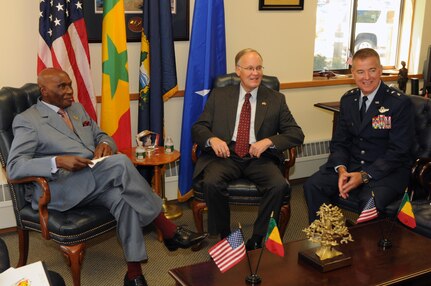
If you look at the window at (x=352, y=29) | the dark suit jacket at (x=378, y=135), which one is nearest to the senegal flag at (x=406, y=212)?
the dark suit jacket at (x=378, y=135)

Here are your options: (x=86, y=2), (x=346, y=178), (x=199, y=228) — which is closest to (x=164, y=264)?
(x=199, y=228)

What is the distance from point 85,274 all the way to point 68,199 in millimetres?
572

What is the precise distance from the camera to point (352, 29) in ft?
16.3

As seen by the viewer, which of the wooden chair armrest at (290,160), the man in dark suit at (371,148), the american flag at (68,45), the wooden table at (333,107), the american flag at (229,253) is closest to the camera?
the american flag at (229,253)

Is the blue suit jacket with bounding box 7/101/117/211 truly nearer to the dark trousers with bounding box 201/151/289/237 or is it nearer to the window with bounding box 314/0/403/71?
the dark trousers with bounding box 201/151/289/237

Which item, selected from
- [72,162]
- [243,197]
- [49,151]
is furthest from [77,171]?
[243,197]

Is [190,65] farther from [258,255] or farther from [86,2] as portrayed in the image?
[258,255]

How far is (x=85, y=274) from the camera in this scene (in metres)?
3.08

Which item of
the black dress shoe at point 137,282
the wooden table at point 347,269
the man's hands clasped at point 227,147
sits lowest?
the black dress shoe at point 137,282

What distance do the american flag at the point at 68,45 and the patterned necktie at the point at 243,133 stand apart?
1000mm

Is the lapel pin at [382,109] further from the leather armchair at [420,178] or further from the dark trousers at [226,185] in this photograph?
the dark trousers at [226,185]

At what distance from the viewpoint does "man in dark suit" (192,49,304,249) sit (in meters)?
3.15

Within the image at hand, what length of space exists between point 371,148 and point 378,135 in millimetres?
92

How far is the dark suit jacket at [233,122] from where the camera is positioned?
334 centimetres
